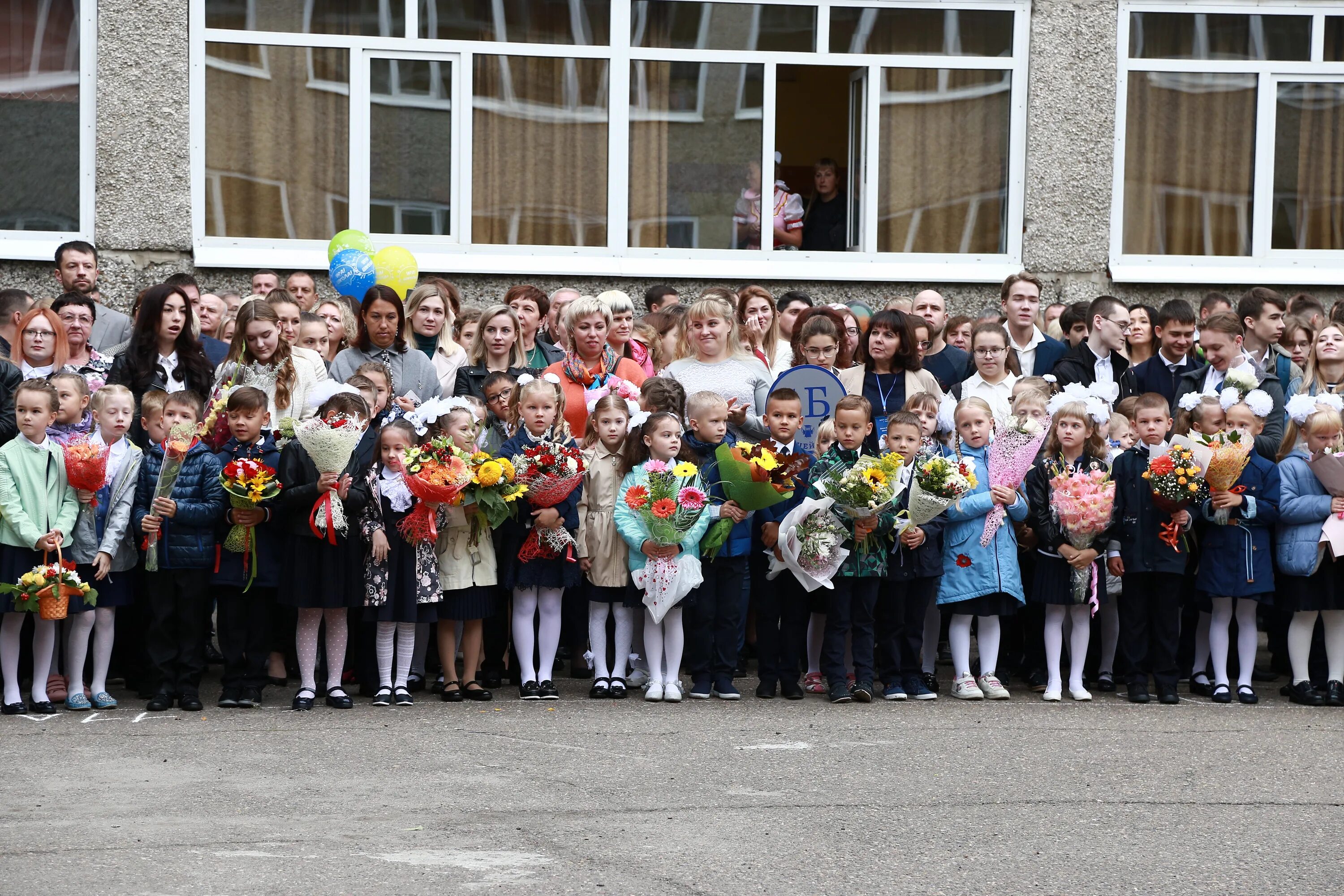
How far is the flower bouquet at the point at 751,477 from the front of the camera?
8.37 meters

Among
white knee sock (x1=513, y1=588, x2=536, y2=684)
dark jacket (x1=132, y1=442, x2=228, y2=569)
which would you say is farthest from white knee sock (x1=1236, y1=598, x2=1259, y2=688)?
dark jacket (x1=132, y1=442, x2=228, y2=569)

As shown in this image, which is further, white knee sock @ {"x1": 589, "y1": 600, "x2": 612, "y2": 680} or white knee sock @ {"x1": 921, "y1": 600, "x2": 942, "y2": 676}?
white knee sock @ {"x1": 921, "y1": 600, "x2": 942, "y2": 676}

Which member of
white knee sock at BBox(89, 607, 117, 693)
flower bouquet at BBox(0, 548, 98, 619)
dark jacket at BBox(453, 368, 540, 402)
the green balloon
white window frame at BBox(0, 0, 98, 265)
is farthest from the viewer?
white window frame at BBox(0, 0, 98, 265)

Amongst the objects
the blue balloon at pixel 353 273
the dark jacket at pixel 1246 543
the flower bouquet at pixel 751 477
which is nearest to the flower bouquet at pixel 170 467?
the flower bouquet at pixel 751 477

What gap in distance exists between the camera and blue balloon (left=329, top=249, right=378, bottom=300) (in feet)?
36.0

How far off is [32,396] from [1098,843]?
17.8 feet

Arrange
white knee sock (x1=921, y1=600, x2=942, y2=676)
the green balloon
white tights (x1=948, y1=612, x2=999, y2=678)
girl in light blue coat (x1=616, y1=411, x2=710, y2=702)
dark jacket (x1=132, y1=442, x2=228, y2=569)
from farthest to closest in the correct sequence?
1. the green balloon
2. white knee sock (x1=921, y1=600, x2=942, y2=676)
3. white tights (x1=948, y1=612, x2=999, y2=678)
4. girl in light blue coat (x1=616, y1=411, x2=710, y2=702)
5. dark jacket (x1=132, y1=442, x2=228, y2=569)

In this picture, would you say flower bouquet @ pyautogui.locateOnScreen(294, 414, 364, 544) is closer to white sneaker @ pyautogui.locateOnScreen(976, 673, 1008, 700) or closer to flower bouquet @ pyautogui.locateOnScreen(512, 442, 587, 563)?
flower bouquet @ pyautogui.locateOnScreen(512, 442, 587, 563)

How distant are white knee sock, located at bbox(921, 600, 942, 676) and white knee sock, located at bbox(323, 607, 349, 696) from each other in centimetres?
312

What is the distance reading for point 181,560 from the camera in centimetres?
827

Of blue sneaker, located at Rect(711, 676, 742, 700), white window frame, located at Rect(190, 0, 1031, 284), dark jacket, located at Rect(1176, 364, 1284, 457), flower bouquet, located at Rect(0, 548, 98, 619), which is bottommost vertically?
blue sneaker, located at Rect(711, 676, 742, 700)

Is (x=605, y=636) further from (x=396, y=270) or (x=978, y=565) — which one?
(x=396, y=270)

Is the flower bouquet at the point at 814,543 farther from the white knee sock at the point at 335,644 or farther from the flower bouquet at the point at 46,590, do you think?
the flower bouquet at the point at 46,590

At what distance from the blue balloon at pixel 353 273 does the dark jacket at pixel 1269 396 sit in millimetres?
5173
